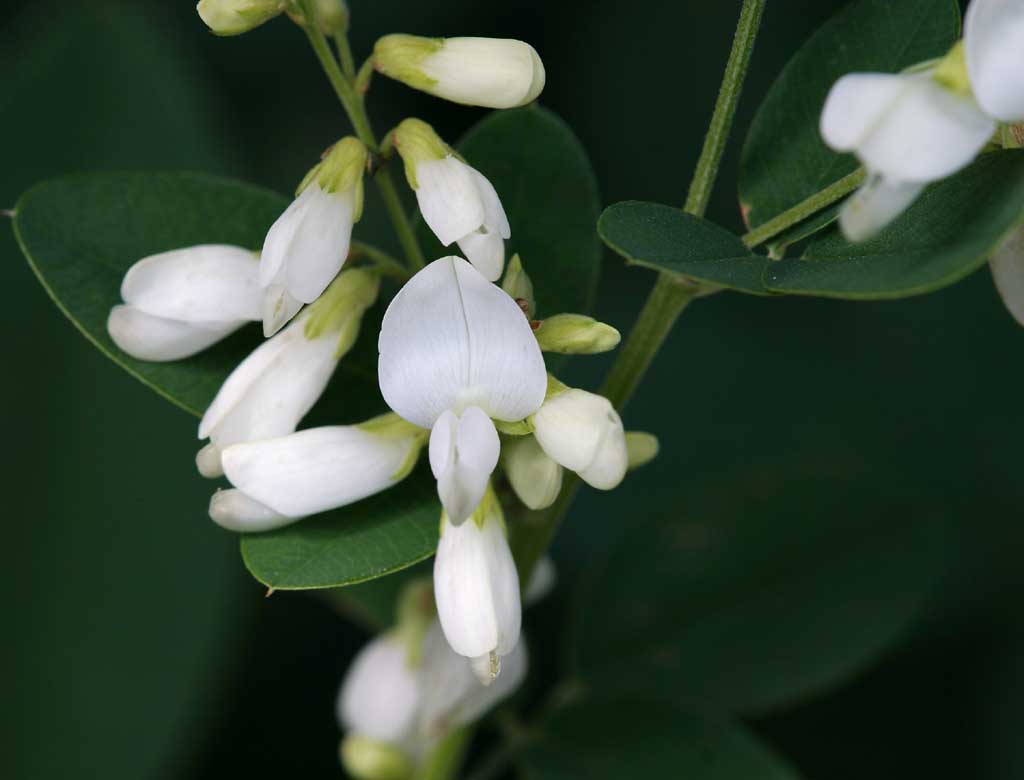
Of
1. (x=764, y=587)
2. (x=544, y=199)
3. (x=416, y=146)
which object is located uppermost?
(x=416, y=146)

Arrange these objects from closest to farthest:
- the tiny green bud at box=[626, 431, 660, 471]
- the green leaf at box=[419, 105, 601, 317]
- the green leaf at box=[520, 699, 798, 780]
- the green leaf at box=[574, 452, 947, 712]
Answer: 1. the tiny green bud at box=[626, 431, 660, 471]
2. the green leaf at box=[419, 105, 601, 317]
3. the green leaf at box=[520, 699, 798, 780]
4. the green leaf at box=[574, 452, 947, 712]

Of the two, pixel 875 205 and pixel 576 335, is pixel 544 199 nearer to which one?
pixel 576 335

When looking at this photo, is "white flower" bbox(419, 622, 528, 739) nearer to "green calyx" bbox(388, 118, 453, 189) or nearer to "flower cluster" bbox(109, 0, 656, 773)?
"flower cluster" bbox(109, 0, 656, 773)

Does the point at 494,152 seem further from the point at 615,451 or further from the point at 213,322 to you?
the point at 615,451

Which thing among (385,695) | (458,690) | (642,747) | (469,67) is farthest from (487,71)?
(642,747)

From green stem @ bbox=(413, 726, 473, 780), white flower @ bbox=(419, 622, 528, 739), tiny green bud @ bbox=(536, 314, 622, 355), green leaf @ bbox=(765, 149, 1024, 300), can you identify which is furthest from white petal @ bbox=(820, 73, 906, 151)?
green stem @ bbox=(413, 726, 473, 780)

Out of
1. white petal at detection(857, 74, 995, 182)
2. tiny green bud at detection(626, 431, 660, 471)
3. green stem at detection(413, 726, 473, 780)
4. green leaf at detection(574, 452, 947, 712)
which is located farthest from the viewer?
green leaf at detection(574, 452, 947, 712)

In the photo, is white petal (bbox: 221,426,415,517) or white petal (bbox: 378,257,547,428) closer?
white petal (bbox: 378,257,547,428)
